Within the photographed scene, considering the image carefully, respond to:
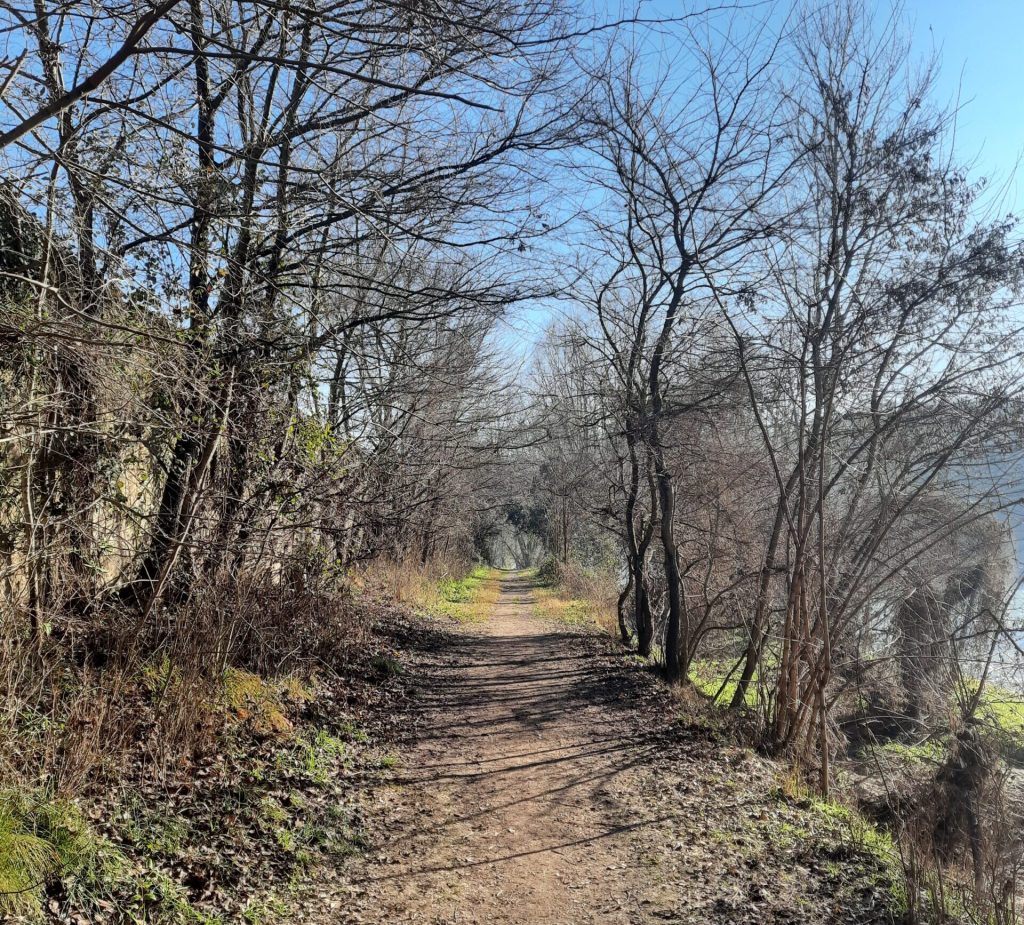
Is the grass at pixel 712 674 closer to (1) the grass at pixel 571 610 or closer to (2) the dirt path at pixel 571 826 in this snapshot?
(1) the grass at pixel 571 610

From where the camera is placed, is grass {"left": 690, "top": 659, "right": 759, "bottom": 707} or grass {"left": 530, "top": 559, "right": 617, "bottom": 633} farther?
grass {"left": 530, "top": 559, "right": 617, "bottom": 633}

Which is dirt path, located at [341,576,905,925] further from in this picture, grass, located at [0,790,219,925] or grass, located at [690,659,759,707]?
grass, located at [690,659,759,707]

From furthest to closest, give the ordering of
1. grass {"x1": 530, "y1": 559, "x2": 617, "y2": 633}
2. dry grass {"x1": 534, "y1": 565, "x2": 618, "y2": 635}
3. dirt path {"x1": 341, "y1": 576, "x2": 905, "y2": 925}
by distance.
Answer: dry grass {"x1": 534, "y1": 565, "x2": 618, "y2": 635} < grass {"x1": 530, "y1": 559, "x2": 617, "y2": 633} < dirt path {"x1": 341, "y1": 576, "x2": 905, "y2": 925}

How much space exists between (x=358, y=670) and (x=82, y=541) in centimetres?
391

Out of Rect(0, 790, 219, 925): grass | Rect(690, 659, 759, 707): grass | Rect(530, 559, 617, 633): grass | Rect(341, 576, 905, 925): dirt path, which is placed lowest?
Rect(690, 659, 759, 707): grass

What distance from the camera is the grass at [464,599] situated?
17.1 m

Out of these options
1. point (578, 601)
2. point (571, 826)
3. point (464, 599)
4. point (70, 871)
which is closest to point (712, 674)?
point (578, 601)

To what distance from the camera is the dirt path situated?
4.32 m

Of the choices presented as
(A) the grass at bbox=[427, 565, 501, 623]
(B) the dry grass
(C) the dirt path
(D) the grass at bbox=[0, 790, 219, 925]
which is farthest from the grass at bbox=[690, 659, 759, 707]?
(D) the grass at bbox=[0, 790, 219, 925]

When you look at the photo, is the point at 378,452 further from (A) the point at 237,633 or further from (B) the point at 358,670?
(A) the point at 237,633

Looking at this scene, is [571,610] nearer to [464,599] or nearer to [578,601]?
[578,601]

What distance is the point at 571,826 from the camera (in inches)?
214

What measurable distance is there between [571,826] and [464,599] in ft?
53.1

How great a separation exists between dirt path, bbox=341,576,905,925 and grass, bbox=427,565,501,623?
7891mm
